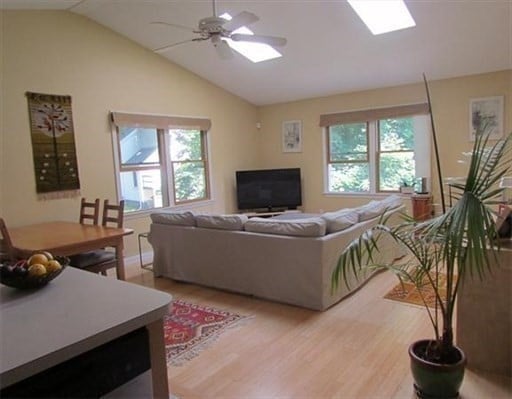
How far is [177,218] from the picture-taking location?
170 inches

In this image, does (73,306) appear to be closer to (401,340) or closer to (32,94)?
(401,340)

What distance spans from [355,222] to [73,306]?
303 cm

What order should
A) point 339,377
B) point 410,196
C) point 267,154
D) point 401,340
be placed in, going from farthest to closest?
point 267,154, point 410,196, point 401,340, point 339,377

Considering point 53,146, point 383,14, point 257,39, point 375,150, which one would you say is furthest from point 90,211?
point 375,150

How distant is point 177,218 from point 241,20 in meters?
2.09

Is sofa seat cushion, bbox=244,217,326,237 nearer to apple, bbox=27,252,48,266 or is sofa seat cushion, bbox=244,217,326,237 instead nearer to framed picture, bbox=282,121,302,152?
apple, bbox=27,252,48,266

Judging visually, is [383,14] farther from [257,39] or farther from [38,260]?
[38,260]

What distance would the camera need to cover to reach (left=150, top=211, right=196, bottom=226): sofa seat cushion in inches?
166

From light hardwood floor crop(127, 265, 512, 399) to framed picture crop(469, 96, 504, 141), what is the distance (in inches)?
127

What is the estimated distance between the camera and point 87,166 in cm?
511

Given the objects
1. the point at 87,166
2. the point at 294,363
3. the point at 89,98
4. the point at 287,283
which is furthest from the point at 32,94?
the point at 294,363

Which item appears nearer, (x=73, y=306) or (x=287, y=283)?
(x=73, y=306)

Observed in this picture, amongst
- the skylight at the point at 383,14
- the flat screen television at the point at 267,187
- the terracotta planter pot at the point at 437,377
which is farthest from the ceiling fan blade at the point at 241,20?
the flat screen television at the point at 267,187

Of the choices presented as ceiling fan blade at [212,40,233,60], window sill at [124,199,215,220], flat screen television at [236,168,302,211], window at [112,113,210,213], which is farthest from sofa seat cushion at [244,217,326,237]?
flat screen television at [236,168,302,211]
